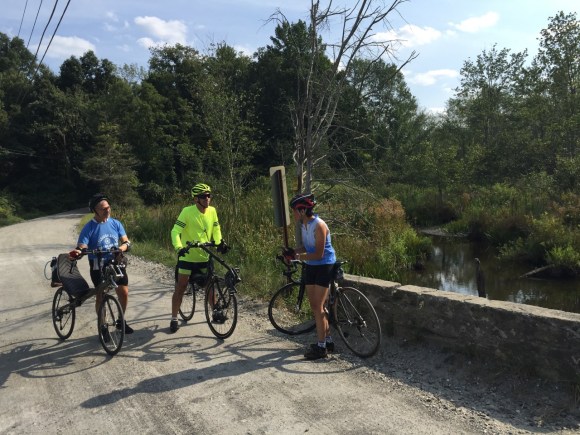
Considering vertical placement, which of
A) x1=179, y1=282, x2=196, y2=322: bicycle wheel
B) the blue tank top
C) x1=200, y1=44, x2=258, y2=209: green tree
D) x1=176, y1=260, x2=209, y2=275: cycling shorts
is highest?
x1=200, y1=44, x2=258, y2=209: green tree

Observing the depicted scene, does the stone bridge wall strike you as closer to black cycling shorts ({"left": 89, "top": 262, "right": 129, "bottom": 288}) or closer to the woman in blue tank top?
the woman in blue tank top

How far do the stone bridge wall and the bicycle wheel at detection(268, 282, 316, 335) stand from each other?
1.13 meters

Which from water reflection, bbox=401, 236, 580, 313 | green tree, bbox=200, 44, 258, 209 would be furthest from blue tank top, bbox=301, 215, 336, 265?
water reflection, bbox=401, 236, 580, 313

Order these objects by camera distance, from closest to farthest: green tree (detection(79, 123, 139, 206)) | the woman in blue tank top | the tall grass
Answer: the woman in blue tank top, the tall grass, green tree (detection(79, 123, 139, 206))

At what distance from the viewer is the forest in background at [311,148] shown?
9234mm

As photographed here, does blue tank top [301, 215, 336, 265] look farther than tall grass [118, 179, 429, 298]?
No

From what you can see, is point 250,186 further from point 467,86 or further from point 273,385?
point 467,86

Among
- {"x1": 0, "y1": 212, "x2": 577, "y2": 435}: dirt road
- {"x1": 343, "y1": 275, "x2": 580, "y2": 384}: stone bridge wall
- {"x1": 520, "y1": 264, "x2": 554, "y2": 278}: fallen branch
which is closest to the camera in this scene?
{"x1": 0, "y1": 212, "x2": 577, "y2": 435}: dirt road

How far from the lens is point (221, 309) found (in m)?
5.85

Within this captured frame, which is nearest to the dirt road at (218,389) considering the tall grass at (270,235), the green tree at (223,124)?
the tall grass at (270,235)

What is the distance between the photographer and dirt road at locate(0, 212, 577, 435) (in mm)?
3658

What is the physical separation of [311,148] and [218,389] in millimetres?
4646

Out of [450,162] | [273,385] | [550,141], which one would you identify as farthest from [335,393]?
[450,162]

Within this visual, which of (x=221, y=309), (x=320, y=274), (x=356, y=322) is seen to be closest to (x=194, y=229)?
(x=221, y=309)
